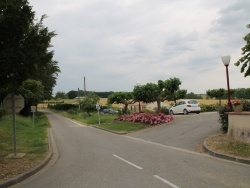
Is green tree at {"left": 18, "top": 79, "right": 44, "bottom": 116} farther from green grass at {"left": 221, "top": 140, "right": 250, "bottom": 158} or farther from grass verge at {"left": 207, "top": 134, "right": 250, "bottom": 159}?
green grass at {"left": 221, "top": 140, "right": 250, "bottom": 158}

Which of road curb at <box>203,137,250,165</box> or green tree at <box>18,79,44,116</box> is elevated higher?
green tree at <box>18,79,44,116</box>

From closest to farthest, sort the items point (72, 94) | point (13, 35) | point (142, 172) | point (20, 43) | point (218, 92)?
point (142, 172) < point (13, 35) < point (20, 43) < point (218, 92) < point (72, 94)

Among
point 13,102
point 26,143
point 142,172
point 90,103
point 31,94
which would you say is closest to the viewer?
point 142,172

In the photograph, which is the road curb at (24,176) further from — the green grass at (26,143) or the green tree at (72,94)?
the green tree at (72,94)

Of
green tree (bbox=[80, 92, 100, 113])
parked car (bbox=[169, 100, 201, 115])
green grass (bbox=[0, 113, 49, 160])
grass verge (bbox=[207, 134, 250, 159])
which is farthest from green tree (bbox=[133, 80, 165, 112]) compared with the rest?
green tree (bbox=[80, 92, 100, 113])

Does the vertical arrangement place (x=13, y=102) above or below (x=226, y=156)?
above

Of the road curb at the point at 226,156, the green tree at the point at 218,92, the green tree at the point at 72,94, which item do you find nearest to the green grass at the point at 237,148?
the road curb at the point at 226,156

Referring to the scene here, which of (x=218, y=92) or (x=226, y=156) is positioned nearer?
(x=226, y=156)

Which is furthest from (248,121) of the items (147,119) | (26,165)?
(147,119)

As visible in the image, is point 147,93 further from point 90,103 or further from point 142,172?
point 90,103

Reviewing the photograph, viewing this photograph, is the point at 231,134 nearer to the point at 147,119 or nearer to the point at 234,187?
the point at 234,187

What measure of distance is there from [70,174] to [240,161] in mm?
5421

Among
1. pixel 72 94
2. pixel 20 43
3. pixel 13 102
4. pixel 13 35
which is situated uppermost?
pixel 72 94

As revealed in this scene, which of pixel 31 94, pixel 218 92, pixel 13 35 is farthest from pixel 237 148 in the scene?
pixel 31 94
